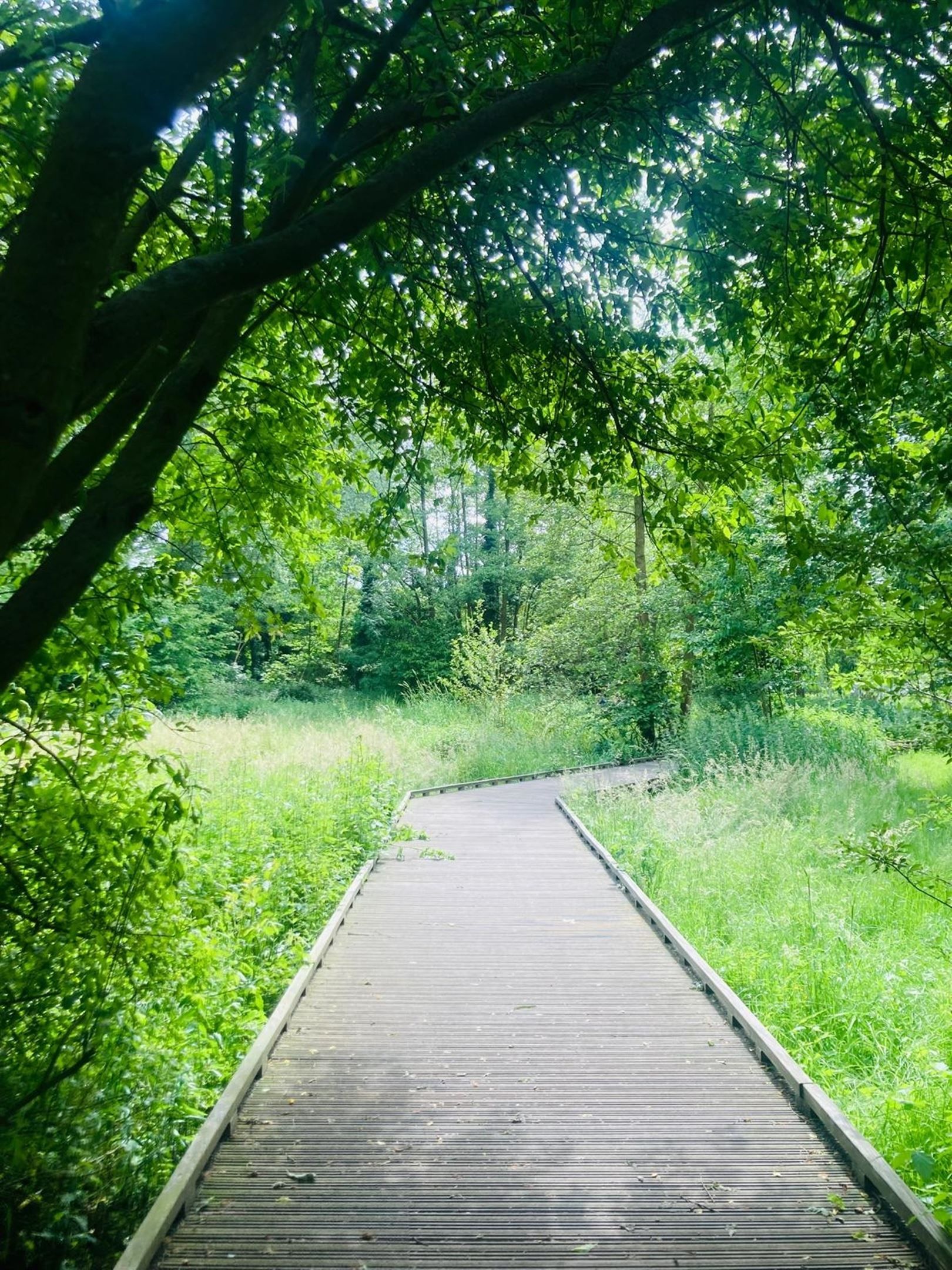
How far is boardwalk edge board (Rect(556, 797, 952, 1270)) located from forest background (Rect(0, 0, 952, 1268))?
15 cm

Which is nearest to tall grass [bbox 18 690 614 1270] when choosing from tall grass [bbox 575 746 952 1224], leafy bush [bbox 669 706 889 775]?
tall grass [bbox 575 746 952 1224]

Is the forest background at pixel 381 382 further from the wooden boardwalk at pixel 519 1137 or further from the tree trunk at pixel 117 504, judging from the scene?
the wooden boardwalk at pixel 519 1137

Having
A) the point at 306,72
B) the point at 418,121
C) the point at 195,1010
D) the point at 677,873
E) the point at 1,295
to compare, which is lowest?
the point at 677,873

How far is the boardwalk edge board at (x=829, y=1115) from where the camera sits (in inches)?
135

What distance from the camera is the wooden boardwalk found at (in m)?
3.52

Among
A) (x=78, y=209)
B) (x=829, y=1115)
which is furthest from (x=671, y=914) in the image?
(x=78, y=209)

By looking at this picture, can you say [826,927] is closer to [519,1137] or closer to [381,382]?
[519,1137]

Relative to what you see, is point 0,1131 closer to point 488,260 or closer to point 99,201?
point 99,201

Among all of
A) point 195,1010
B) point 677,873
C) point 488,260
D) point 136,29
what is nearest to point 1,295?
point 136,29

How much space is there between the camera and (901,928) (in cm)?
754

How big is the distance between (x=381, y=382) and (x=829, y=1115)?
4.73m

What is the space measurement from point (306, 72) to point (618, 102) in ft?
4.67

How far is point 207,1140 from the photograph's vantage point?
4020 mm

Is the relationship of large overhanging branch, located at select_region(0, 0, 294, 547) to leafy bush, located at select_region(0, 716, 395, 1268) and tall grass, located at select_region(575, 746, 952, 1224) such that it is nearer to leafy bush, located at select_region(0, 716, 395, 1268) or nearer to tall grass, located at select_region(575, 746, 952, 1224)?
leafy bush, located at select_region(0, 716, 395, 1268)
